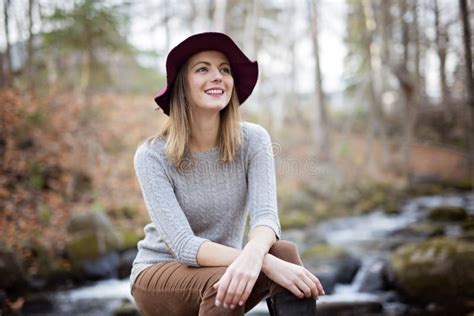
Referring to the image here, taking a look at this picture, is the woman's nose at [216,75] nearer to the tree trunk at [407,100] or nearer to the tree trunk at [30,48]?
the tree trunk at [30,48]

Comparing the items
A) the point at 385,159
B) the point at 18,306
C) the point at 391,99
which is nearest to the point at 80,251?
the point at 18,306

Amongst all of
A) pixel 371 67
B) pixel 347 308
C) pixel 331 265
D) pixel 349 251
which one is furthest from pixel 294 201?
pixel 371 67

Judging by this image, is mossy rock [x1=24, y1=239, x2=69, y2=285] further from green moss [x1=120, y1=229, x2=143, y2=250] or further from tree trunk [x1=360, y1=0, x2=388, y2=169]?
tree trunk [x1=360, y1=0, x2=388, y2=169]

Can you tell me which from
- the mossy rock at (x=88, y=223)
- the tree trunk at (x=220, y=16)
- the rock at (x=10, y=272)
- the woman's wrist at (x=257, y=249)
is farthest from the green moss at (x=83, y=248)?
the tree trunk at (x=220, y=16)

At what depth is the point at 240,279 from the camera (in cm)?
169

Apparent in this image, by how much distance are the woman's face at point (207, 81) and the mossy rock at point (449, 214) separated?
327 inches

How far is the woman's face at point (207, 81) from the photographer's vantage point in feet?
7.00

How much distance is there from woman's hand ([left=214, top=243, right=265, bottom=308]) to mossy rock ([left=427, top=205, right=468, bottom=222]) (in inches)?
332

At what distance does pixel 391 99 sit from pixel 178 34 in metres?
10.8

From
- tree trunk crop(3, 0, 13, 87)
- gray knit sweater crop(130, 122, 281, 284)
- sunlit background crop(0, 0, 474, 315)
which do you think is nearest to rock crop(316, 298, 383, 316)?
sunlit background crop(0, 0, 474, 315)

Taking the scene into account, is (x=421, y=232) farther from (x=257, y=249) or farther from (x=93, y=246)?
(x=257, y=249)

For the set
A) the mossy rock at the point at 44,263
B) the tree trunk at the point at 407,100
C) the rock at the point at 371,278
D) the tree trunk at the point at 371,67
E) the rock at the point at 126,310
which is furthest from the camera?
the tree trunk at the point at 371,67

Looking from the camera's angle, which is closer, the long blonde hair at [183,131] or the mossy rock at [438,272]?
the long blonde hair at [183,131]

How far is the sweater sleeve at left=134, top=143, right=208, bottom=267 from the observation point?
1.89 metres
